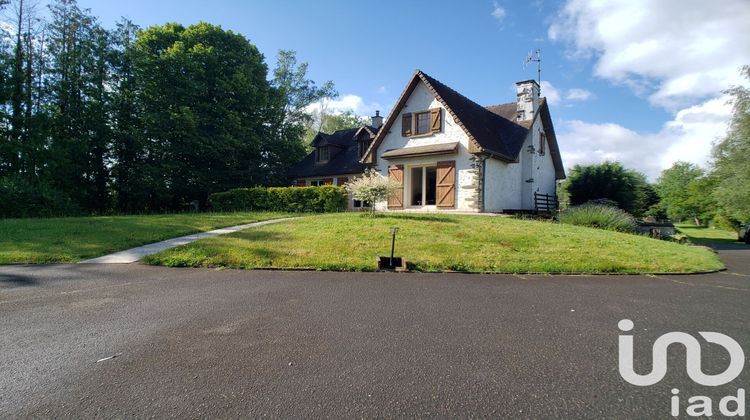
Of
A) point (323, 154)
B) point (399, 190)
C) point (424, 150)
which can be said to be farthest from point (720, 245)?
point (323, 154)

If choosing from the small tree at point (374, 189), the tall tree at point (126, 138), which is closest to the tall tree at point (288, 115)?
the tall tree at point (126, 138)

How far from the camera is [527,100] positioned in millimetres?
20844

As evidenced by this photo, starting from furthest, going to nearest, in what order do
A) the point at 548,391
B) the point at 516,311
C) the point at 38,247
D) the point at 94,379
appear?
the point at 38,247 < the point at 516,311 < the point at 94,379 < the point at 548,391

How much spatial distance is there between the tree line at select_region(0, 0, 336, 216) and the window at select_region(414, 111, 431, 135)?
1332 centimetres

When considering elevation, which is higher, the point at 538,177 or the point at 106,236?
the point at 538,177

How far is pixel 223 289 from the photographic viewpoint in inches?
217

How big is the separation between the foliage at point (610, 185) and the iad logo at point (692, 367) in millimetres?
21837

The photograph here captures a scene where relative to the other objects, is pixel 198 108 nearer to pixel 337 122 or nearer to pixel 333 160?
pixel 333 160

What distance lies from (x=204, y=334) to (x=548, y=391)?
3196 mm

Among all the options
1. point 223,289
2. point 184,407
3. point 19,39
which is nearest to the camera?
point 184,407

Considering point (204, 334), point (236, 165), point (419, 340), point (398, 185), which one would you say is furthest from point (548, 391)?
point (236, 165)

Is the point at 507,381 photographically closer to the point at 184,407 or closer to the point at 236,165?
the point at 184,407

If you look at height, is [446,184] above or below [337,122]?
below

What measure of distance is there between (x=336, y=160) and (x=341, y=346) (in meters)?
24.0
